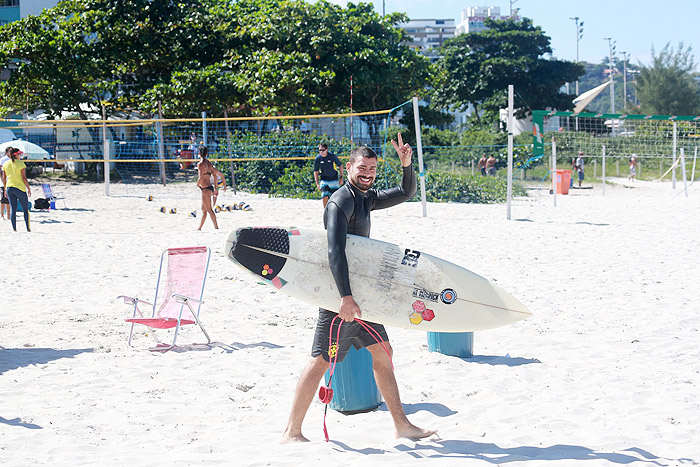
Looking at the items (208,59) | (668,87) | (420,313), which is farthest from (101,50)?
(668,87)

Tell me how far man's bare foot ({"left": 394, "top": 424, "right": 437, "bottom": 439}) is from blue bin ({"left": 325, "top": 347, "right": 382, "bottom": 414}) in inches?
19.5

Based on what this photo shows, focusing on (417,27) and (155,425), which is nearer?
(155,425)

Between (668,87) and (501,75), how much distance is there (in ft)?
61.9

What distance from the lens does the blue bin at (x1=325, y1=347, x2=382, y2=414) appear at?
3.77 m

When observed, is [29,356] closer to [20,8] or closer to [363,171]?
[363,171]

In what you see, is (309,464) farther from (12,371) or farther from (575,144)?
(575,144)

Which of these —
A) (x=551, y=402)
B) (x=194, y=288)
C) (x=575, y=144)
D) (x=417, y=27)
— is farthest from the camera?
(x=417, y=27)

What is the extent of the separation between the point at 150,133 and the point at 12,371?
17.7 metres

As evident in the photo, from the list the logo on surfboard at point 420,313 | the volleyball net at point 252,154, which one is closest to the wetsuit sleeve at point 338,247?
the logo on surfboard at point 420,313

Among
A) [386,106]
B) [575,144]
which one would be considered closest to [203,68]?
[386,106]

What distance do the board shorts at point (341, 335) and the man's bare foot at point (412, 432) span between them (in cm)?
42

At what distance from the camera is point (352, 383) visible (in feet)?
12.4

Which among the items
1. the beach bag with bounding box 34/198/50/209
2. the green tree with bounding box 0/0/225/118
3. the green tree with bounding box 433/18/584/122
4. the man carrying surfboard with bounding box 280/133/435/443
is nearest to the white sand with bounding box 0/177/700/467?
the man carrying surfboard with bounding box 280/133/435/443

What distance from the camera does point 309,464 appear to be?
2965 millimetres
